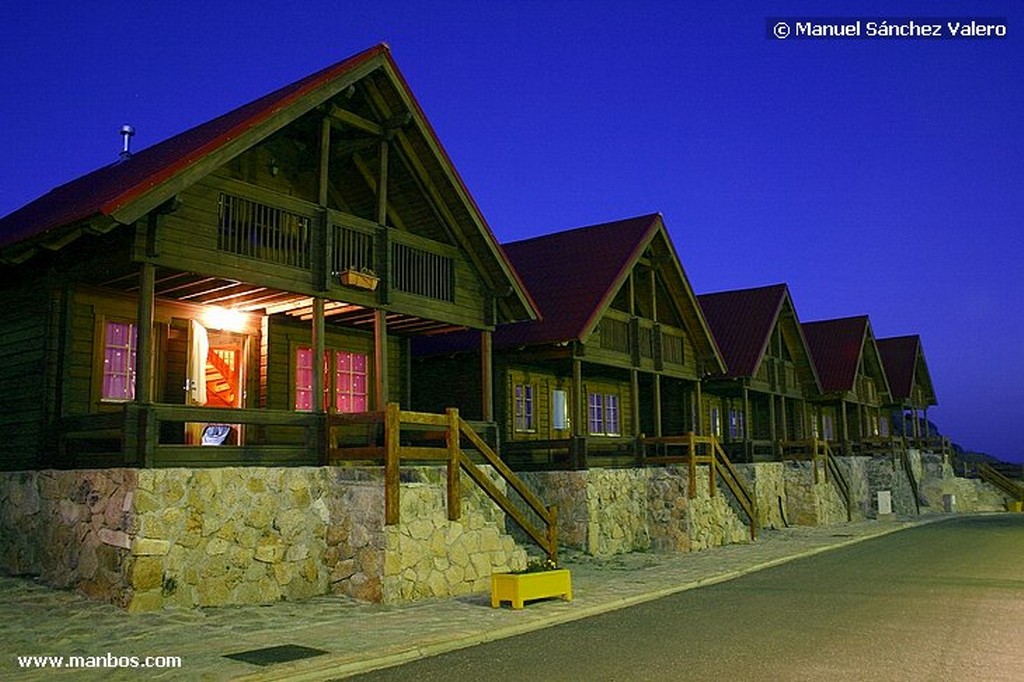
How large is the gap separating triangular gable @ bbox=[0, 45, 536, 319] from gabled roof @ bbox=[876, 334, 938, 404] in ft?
127

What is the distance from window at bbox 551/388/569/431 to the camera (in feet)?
84.8

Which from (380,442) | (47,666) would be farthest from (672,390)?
(47,666)

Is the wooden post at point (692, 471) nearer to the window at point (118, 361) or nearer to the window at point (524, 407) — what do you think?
the window at point (524, 407)

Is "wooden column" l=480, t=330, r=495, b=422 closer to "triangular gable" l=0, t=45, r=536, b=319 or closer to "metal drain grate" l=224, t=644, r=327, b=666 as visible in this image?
"triangular gable" l=0, t=45, r=536, b=319

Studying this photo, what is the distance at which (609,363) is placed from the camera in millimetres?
23531

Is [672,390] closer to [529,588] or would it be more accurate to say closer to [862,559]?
[862,559]

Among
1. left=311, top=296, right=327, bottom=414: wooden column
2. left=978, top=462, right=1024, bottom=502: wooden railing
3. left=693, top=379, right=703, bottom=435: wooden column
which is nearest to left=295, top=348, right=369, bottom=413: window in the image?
left=311, top=296, right=327, bottom=414: wooden column

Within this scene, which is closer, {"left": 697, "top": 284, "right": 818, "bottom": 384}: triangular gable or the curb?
the curb

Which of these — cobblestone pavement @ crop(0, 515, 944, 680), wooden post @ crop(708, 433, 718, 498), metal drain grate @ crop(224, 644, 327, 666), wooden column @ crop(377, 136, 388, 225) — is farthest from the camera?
wooden post @ crop(708, 433, 718, 498)

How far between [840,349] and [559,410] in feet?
70.8

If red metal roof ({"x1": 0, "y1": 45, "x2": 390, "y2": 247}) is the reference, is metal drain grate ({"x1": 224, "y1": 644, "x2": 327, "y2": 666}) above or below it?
below

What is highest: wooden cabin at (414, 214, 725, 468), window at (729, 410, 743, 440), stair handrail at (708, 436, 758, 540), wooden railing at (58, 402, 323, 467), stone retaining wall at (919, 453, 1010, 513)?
wooden cabin at (414, 214, 725, 468)

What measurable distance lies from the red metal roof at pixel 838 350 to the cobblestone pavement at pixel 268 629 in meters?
28.1

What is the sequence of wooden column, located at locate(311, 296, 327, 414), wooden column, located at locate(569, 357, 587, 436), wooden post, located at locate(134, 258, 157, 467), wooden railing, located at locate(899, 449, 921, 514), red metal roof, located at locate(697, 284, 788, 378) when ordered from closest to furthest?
1. wooden post, located at locate(134, 258, 157, 467)
2. wooden column, located at locate(311, 296, 327, 414)
3. wooden column, located at locate(569, 357, 587, 436)
4. red metal roof, located at locate(697, 284, 788, 378)
5. wooden railing, located at locate(899, 449, 921, 514)
